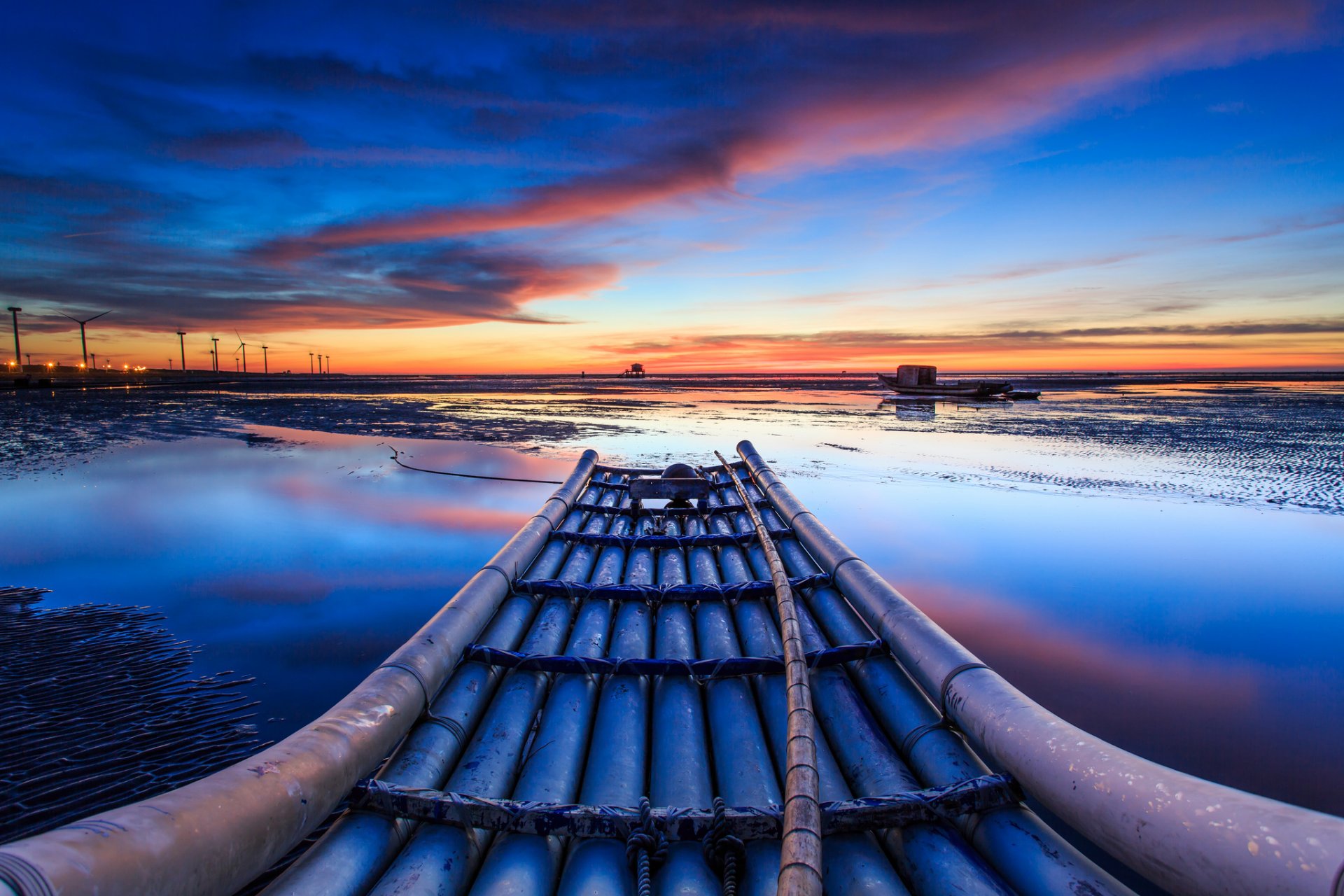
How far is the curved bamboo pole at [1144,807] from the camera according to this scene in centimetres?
177

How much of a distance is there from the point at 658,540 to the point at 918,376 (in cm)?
5433

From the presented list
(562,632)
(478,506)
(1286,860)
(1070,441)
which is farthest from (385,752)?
(1070,441)

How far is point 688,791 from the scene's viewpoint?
9.45 ft

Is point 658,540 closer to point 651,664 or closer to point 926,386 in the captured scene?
point 651,664

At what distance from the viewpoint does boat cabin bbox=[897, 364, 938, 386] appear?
2131 inches

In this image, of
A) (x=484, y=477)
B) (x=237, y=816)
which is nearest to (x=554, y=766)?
(x=237, y=816)

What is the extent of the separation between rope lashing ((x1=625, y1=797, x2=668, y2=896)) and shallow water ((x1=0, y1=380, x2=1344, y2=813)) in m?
4.19

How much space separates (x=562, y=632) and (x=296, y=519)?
9441mm

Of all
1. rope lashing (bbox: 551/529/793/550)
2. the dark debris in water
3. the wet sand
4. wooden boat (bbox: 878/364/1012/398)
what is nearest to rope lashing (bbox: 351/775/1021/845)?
the dark debris in water

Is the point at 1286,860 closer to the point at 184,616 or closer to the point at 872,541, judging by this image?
the point at 872,541

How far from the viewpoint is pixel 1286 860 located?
175 centimetres

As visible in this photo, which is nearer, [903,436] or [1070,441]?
[1070,441]

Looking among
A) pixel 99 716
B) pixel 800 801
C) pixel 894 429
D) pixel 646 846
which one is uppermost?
pixel 800 801

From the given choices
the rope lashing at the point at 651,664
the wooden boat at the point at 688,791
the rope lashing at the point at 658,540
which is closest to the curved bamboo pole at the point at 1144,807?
the wooden boat at the point at 688,791
